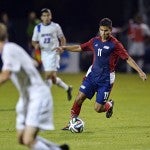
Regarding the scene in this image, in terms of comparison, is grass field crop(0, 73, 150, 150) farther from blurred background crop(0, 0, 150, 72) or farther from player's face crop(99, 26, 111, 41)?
blurred background crop(0, 0, 150, 72)

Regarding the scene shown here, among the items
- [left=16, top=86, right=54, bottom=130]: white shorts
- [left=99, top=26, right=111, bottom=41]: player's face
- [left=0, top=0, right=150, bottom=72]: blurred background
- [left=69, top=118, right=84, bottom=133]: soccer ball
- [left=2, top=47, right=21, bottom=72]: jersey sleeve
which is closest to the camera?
[left=2, top=47, right=21, bottom=72]: jersey sleeve

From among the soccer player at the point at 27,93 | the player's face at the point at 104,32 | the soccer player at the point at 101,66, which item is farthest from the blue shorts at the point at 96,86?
the soccer player at the point at 27,93

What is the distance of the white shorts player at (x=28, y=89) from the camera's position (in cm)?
1009

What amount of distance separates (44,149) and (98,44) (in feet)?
14.5

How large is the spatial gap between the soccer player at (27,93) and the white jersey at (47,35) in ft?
30.3

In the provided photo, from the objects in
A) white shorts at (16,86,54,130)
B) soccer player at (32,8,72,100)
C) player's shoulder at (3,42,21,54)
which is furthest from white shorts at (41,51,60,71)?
player's shoulder at (3,42,21,54)

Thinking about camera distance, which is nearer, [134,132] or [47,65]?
[134,132]

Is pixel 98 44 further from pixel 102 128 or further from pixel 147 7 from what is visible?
pixel 147 7

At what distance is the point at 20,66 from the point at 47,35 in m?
9.62

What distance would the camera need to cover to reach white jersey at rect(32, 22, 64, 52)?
1972cm

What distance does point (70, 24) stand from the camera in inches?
1395

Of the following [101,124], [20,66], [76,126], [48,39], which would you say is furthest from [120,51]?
[48,39]

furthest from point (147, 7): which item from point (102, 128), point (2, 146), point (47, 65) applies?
point (2, 146)

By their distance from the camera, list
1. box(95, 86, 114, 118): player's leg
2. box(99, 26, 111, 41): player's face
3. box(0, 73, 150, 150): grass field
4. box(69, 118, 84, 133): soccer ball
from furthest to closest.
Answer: box(95, 86, 114, 118): player's leg < box(69, 118, 84, 133): soccer ball < box(99, 26, 111, 41): player's face < box(0, 73, 150, 150): grass field
